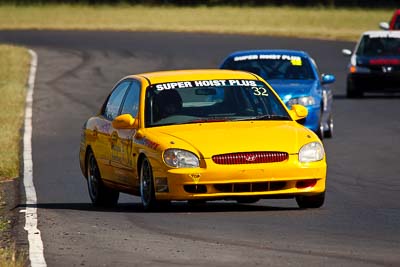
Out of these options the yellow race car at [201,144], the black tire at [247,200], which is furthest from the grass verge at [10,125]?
the black tire at [247,200]

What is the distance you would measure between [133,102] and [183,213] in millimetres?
1662

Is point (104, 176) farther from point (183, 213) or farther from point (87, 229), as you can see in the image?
point (87, 229)

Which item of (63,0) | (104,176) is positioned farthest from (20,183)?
(63,0)

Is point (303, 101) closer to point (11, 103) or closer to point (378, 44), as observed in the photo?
point (11, 103)

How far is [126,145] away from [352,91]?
62.2 feet

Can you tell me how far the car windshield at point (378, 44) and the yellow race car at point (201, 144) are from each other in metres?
18.4

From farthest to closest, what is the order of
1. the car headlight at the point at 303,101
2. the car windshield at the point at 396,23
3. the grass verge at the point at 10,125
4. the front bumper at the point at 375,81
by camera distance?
the car windshield at the point at 396,23
the front bumper at the point at 375,81
the car headlight at the point at 303,101
the grass verge at the point at 10,125

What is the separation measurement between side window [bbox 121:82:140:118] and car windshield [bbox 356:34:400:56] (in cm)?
1876

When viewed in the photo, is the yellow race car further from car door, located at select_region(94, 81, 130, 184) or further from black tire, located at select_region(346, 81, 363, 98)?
black tire, located at select_region(346, 81, 363, 98)

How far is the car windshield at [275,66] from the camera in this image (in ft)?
73.4

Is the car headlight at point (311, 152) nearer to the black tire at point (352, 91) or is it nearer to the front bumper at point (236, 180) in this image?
the front bumper at point (236, 180)

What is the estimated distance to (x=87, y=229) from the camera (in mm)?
11742

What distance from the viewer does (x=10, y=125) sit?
83.0 feet

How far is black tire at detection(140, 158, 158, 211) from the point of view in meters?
12.9
